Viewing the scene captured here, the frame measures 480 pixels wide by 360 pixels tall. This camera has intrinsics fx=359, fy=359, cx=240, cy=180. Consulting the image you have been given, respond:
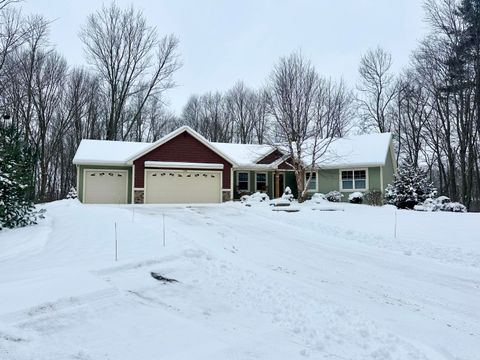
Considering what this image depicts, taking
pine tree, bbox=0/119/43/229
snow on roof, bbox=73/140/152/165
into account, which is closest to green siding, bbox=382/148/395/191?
snow on roof, bbox=73/140/152/165

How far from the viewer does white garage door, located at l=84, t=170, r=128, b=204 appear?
22.4 meters

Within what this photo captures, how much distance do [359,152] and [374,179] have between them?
8.22 feet

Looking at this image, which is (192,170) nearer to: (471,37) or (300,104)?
(300,104)

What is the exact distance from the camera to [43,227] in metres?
11.0

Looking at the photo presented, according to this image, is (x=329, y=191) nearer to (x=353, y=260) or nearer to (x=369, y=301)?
(x=353, y=260)

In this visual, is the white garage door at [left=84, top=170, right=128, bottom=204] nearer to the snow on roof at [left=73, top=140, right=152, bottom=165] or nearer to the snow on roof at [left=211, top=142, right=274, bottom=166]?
the snow on roof at [left=73, top=140, right=152, bottom=165]

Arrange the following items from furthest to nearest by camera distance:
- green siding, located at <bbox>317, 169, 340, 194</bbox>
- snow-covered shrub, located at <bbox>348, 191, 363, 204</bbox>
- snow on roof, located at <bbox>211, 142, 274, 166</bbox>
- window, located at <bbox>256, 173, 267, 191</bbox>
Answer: window, located at <bbox>256, 173, 267, 191</bbox> → snow on roof, located at <bbox>211, 142, 274, 166</bbox> → green siding, located at <bbox>317, 169, 340, 194</bbox> → snow-covered shrub, located at <bbox>348, 191, 363, 204</bbox>

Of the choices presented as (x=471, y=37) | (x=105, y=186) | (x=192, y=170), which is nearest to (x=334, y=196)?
(x=192, y=170)

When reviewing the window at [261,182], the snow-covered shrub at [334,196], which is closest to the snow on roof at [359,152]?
the snow-covered shrub at [334,196]

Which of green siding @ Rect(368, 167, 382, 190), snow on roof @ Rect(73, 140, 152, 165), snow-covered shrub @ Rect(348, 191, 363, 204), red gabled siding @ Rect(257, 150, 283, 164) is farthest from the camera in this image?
red gabled siding @ Rect(257, 150, 283, 164)

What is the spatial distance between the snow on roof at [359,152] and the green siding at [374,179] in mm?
598

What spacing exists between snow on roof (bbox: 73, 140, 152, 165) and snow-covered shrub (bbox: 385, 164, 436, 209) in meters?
15.4

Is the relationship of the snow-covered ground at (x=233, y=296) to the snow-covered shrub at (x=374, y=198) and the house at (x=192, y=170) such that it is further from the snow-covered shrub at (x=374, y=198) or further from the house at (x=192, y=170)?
the house at (x=192, y=170)

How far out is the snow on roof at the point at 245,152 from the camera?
25.6 m
